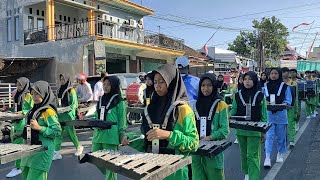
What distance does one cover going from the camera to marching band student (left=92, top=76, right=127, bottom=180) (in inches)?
205

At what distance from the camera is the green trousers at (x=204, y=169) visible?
412 centimetres

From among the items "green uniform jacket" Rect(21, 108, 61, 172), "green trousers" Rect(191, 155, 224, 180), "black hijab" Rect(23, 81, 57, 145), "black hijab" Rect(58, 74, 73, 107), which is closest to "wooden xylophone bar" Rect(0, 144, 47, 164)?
A: "green uniform jacket" Rect(21, 108, 61, 172)

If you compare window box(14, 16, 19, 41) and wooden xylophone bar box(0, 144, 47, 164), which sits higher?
window box(14, 16, 19, 41)

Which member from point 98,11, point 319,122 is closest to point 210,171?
point 319,122

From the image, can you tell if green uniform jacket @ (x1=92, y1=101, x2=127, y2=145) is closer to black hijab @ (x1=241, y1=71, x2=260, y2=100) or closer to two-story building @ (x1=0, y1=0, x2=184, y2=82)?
black hijab @ (x1=241, y1=71, x2=260, y2=100)

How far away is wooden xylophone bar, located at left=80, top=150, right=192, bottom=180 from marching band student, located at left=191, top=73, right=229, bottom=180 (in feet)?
4.08

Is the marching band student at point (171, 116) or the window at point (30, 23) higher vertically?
the window at point (30, 23)

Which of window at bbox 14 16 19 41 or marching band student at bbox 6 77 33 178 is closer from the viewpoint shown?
marching band student at bbox 6 77 33 178

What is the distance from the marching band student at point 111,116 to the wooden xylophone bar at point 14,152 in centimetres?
129

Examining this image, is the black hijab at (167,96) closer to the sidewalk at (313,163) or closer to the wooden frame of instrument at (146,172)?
the wooden frame of instrument at (146,172)

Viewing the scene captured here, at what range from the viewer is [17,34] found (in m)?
22.1

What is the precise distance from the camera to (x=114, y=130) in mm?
5242

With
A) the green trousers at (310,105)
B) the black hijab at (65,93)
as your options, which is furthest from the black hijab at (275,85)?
the green trousers at (310,105)

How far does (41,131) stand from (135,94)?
8557 mm
